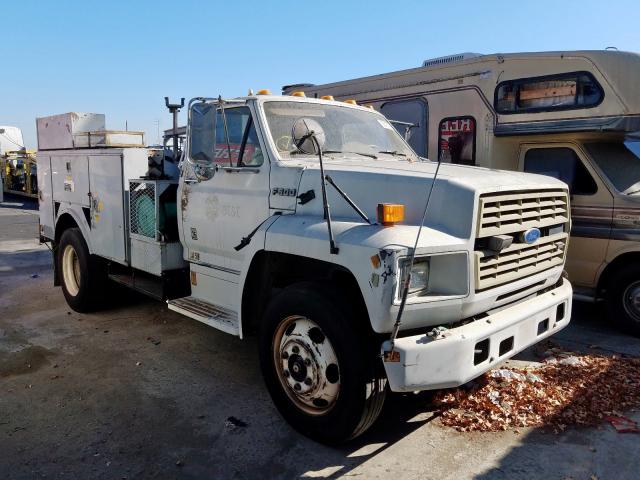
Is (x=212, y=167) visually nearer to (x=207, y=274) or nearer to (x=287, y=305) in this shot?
(x=207, y=274)

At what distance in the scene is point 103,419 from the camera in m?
4.02

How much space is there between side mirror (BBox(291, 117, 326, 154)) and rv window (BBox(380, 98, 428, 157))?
3.44 m

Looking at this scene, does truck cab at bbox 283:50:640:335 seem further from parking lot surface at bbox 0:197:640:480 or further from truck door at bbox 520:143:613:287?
parking lot surface at bbox 0:197:640:480

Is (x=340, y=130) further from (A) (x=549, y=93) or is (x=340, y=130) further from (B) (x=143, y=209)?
(A) (x=549, y=93)

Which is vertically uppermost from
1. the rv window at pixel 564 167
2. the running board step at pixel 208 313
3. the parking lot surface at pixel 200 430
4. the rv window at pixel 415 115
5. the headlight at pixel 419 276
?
the rv window at pixel 415 115

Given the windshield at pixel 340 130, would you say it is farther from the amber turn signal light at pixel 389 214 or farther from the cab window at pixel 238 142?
the amber turn signal light at pixel 389 214

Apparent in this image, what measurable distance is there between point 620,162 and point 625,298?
5.10 feet

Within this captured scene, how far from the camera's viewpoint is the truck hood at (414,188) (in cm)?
334

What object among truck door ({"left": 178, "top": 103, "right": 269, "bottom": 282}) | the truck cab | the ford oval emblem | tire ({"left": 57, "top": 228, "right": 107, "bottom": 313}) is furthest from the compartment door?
the ford oval emblem

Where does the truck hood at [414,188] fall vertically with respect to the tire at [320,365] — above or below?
above

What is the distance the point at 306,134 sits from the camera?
4.18 metres

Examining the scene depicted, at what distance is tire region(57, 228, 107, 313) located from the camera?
21.3 ft

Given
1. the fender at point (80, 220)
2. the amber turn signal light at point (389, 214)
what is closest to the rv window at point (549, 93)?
the amber turn signal light at point (389, 214)

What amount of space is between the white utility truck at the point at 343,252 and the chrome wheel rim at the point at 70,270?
1.75 meters
